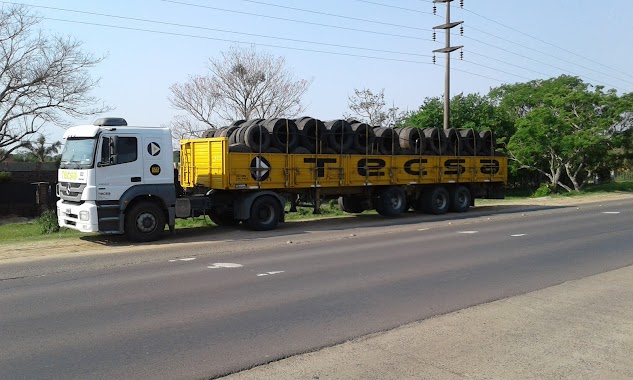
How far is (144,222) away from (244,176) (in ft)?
11.2

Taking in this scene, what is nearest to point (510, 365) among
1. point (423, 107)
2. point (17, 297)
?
point (17, 297)

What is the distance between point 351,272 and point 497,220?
11273mm

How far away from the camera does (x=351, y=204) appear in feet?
73.0

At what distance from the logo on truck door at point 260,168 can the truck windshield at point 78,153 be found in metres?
4.69

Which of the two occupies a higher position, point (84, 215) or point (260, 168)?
point (260, 168)

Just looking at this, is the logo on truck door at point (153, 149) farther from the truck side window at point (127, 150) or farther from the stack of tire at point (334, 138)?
the stack of tire at point (334, 138)

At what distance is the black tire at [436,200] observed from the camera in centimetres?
2270

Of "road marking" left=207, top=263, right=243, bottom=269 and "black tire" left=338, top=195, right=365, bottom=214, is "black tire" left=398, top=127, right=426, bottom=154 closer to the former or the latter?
"black tire" left=338, top=195, right=365, bottom=214

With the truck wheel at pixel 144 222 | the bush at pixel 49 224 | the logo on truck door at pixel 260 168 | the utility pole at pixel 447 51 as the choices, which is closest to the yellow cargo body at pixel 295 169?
the logo on truck door at pixel 260 168

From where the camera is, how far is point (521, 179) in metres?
49.8

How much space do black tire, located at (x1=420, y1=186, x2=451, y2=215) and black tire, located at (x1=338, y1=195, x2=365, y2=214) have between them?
9.08 ft

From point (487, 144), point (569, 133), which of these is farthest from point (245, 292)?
point (569, 133)

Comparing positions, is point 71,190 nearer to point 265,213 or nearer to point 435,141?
point 265,213

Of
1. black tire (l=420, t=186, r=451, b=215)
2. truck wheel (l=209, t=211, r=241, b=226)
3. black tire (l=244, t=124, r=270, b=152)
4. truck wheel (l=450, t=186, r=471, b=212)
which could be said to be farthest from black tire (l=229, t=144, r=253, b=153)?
truck wheel (l=450, t=186, r=471, b=212)
